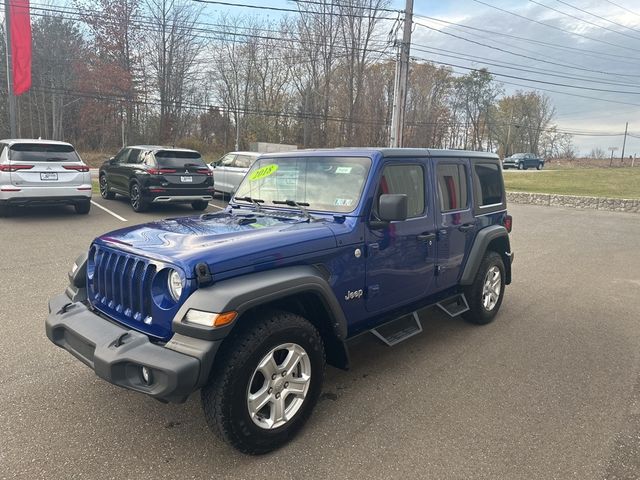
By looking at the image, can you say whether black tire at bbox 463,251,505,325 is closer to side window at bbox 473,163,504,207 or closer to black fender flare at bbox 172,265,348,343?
side window at bbox 473,163,504,207

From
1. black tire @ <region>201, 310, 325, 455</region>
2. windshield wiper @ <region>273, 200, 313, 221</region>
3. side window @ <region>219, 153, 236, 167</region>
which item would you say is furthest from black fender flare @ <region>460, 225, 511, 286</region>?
side window @ <region>219, 153, 236, 167</region>

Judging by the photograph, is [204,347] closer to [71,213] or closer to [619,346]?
[619,346]

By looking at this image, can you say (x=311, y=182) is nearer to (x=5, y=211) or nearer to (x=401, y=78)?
(x=5, y=211)

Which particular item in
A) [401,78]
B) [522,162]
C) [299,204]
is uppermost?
[401,78]

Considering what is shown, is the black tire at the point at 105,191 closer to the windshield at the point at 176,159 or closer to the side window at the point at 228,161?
the windshield at the point at 176,159

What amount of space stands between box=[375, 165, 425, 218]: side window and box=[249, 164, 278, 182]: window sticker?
3.55 feet

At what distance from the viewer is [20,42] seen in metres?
17.2

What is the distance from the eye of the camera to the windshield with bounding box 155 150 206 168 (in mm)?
11836

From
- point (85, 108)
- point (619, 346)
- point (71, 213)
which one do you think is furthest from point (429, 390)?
point (85, 108)

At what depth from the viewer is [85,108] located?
40750mm

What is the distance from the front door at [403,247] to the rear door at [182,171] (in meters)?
9.12

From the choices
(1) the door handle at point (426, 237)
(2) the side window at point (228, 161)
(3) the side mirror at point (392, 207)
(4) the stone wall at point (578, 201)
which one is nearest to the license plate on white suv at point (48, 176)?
(2) the side window at point (228, 161)

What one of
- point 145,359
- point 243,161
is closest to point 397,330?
point 145,359

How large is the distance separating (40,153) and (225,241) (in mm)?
9203
